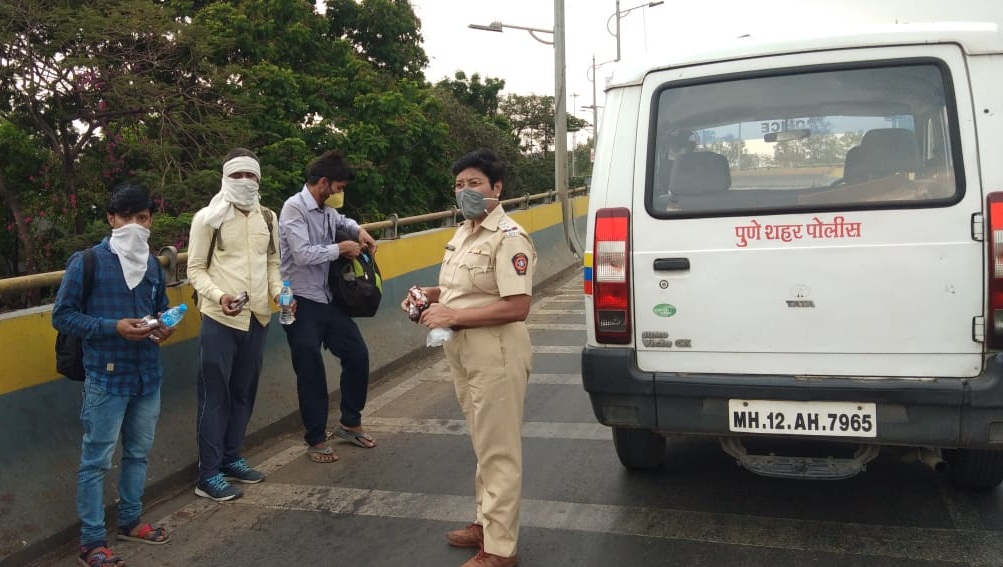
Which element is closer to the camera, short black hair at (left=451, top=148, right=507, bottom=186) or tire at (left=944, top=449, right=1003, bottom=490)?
short black hair at (left=451, top=148, right=507, bottom=186)

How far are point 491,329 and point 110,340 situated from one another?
5.57 feet

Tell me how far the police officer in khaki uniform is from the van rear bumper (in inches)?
16.9

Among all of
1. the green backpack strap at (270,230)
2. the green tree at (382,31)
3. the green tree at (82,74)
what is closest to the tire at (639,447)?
the green backpack strap at (270,230)

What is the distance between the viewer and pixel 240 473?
465cm

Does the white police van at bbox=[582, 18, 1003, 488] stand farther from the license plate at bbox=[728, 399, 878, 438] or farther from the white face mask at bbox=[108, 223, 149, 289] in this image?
the white face mask at bbox=[108, 223, 149, 289]

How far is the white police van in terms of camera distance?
3160 mm

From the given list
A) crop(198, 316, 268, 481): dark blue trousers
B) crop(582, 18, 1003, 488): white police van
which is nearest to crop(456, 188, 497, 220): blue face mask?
crop(582, 18, 1003, 488): white police van

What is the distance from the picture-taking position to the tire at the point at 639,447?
430 centimetres

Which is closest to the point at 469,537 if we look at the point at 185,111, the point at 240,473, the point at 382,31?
the point at 240,473

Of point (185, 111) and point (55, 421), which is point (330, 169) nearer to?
point (55, 421)

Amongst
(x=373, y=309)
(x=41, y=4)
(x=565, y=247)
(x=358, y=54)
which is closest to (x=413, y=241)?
(x=373, y=309)

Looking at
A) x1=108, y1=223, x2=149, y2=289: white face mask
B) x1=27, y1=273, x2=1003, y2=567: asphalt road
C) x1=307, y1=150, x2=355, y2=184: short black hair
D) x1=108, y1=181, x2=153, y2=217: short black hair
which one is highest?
x1=307, y1=150, x2=355, y2=184: short black hair

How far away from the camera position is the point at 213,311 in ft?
14.2

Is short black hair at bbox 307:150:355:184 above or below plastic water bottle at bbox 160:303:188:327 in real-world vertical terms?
above
